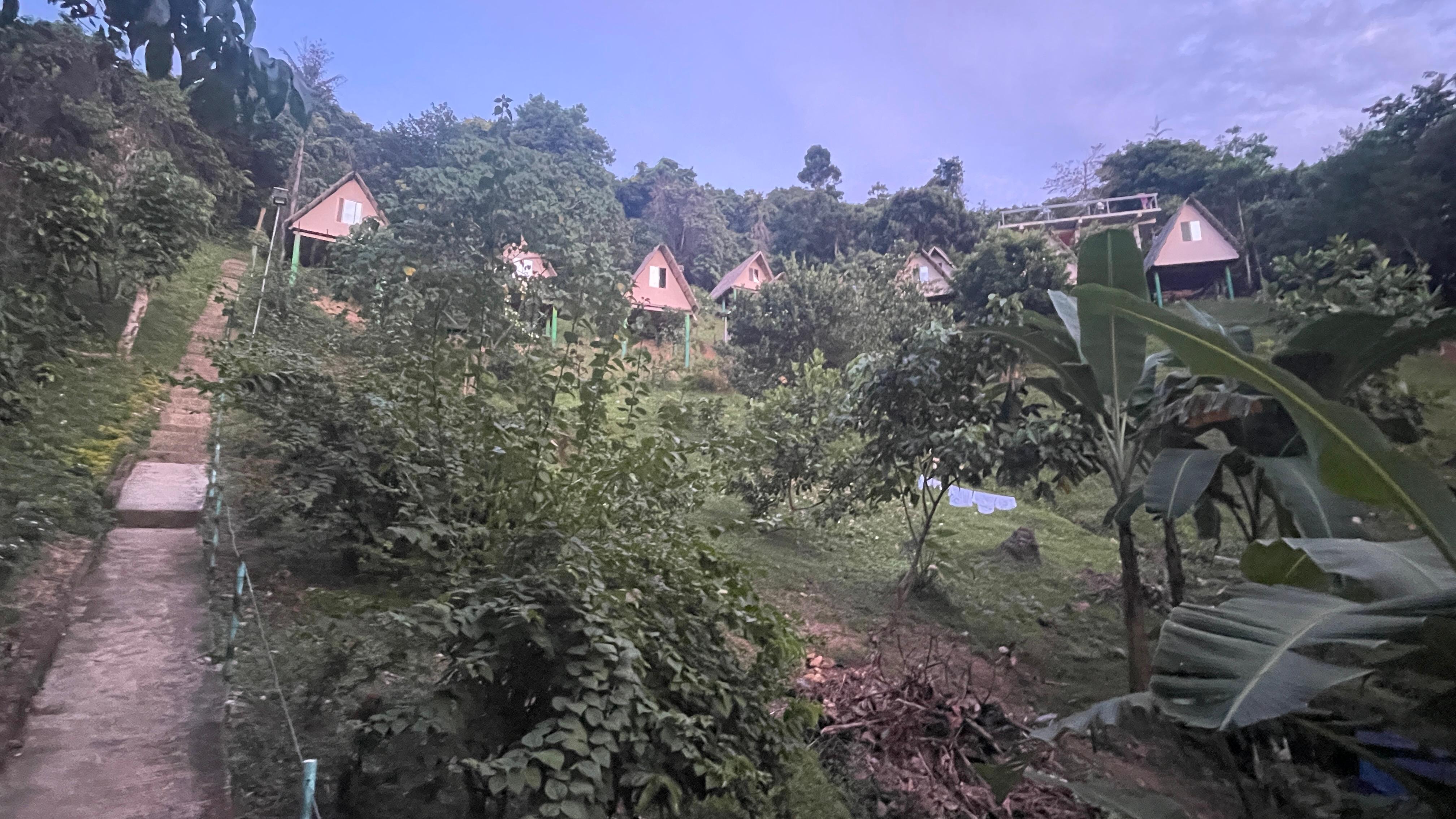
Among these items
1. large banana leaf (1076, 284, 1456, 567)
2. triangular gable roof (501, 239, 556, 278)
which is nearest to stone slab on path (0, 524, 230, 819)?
large banana leaf (1076, 284, 1456, 567)

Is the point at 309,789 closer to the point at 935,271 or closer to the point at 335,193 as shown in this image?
the point at 335,193

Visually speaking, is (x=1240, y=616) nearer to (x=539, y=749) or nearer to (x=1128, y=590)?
(x=539, y=749)

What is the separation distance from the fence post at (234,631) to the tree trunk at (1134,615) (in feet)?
16.0

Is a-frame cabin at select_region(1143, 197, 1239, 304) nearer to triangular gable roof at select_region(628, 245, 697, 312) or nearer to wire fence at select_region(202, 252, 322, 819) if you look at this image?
triangular gable roof at select_region(628, 245, 697, 312)

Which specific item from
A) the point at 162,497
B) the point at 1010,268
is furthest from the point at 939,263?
the point at 162,497

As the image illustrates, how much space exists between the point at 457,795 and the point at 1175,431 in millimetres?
4414

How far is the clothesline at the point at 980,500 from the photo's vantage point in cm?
984

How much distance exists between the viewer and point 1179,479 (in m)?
3.58

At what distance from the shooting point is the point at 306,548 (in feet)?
16.9

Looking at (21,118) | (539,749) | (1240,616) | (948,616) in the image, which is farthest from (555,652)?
(21,118)

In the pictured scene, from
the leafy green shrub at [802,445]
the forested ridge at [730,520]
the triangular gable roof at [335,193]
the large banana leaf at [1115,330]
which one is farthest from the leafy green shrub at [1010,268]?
the triangular gable roof at [335,193]

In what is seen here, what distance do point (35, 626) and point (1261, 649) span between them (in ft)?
17.6

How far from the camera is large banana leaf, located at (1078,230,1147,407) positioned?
4.27 m

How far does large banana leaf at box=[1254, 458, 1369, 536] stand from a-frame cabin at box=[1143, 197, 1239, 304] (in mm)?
21648
